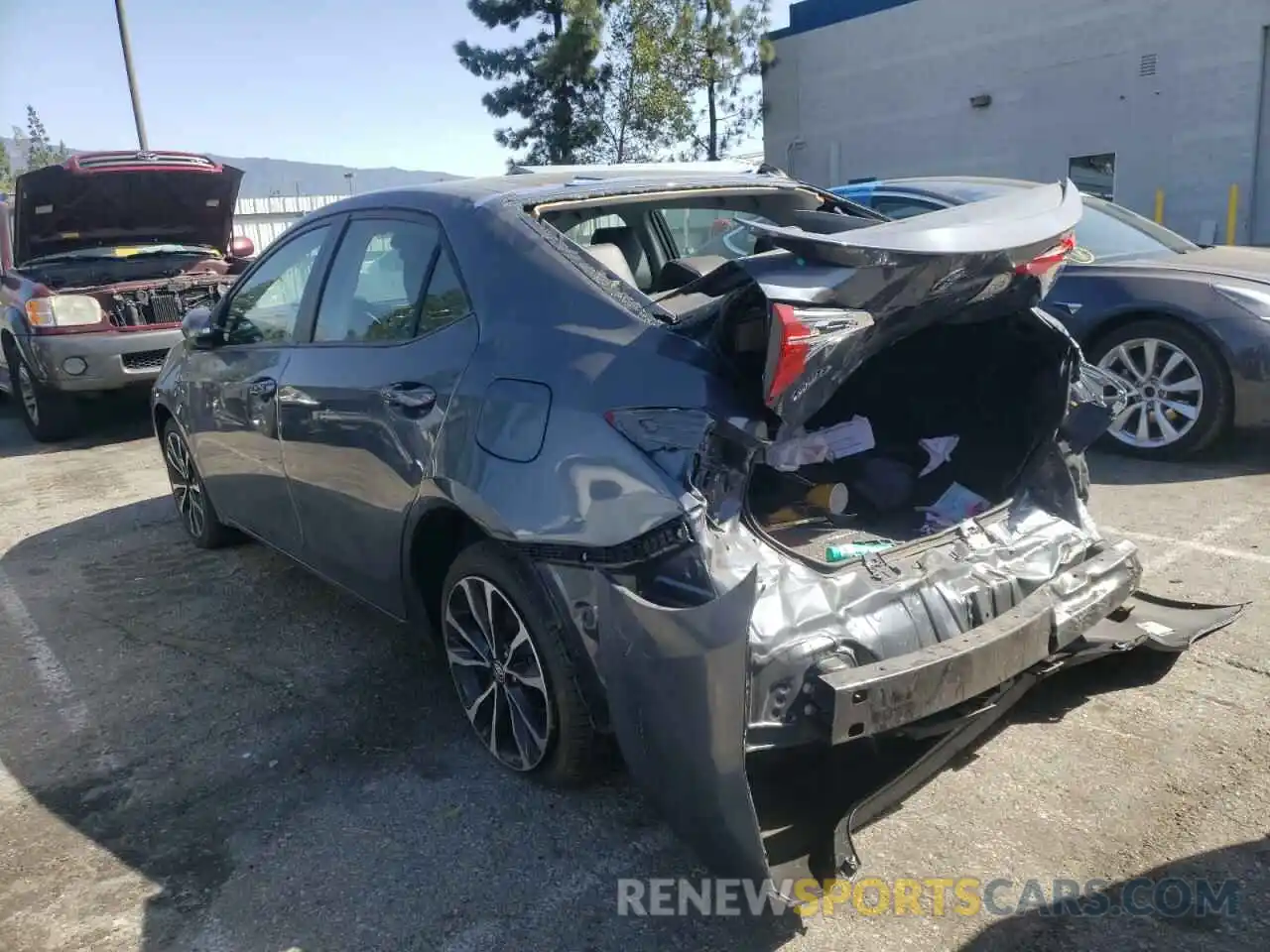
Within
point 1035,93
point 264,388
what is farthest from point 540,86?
point 264,388

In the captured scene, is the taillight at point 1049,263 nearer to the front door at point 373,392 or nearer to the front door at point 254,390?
the front door at point 373,392

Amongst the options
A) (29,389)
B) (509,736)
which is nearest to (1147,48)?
(29,389)

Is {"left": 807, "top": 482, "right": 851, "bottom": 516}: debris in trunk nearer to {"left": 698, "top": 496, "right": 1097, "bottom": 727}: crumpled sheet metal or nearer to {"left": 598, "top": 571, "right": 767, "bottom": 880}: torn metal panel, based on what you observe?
{"left": 698, "top": 496, "right": 1097, "bottom": 727}: crumpled sheet metal

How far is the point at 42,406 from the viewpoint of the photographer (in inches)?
327

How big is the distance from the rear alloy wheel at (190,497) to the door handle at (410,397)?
7.28ft

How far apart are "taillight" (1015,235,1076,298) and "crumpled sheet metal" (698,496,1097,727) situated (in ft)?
2.39

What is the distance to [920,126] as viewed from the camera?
22438mm

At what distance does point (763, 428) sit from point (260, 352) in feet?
7.93

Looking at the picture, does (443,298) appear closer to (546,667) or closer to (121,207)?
(546,667)

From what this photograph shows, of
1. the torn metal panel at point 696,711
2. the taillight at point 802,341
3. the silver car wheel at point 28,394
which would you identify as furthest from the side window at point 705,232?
the silver car wheel at point 28,394

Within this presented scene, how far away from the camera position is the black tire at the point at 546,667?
8.78ft

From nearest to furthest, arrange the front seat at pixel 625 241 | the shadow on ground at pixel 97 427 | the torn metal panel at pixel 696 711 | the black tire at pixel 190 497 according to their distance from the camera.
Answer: the torn metal panel at pixel 696 711 → the front seat at pixel 625 241 → the black tire at pixel 190 497 → the shadow on ground at pixel 97 427

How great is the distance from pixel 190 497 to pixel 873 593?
3999mm

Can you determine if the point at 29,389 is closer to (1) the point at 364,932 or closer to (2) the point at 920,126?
(1) the point at 364,932
